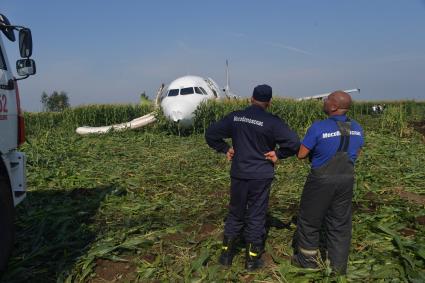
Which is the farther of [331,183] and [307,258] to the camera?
[307,258]

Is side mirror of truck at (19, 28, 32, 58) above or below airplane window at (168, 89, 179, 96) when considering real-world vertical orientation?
above

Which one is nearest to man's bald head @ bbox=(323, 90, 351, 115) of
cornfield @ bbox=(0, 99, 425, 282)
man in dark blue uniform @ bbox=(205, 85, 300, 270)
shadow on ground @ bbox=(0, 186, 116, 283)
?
man in dark blue uniform @ bbox=(205, 85, 300, 270)

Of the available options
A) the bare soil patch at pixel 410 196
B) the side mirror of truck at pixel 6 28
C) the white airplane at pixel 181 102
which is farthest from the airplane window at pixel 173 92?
the side mirror of truck at pixel 6 28

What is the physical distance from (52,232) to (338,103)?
4.23 metres

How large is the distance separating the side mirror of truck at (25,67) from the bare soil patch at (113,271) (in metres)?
2.43

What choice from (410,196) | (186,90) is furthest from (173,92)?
(410,196)

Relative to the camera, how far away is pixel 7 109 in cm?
452

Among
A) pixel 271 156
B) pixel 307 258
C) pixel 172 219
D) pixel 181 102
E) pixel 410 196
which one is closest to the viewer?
pixel 307 258

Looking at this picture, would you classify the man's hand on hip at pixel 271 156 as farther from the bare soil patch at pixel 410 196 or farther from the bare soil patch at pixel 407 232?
the bare soil patch at pixel 410 196

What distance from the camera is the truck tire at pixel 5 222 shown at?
422cm

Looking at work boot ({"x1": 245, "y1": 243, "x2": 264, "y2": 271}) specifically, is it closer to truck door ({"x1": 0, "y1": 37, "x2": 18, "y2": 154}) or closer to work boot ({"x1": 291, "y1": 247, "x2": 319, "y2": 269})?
work boot ({"x1": 291, "y1": 247, "x2": 319, "y2": 269})

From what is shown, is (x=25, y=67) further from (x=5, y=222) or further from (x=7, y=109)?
(x=5, y=222)

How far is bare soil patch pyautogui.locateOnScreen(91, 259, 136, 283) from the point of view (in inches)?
170

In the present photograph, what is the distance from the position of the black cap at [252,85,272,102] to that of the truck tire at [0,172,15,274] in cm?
285
